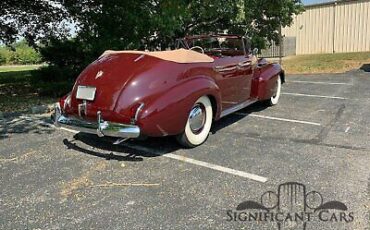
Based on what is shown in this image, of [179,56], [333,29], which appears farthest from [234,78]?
[333,29]

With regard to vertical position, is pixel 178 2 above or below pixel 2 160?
above

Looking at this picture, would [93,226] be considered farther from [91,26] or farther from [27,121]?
[91,26]

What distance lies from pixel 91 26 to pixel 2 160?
5660 millimetres

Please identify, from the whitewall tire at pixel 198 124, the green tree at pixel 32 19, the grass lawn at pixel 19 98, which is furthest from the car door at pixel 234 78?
the green tree at pixel 32 19

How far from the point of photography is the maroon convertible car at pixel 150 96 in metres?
4.58

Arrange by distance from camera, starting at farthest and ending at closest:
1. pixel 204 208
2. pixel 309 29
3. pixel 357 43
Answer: pixel 309 29
pixel 357 43
pixel 204 208

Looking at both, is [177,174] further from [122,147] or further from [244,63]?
[244,63]

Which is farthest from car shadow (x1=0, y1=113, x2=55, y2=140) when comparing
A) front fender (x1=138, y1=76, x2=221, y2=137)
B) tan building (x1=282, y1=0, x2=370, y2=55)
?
tan building (x1=282, y1=0, x2=370, y2=55)

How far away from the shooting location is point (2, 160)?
4.92m

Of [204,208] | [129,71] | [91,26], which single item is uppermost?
[91,26]

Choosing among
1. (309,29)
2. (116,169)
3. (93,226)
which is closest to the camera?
(93,226)

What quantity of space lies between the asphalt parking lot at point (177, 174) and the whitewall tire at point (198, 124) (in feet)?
0.47

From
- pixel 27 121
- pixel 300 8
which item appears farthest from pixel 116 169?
pixel 300 8

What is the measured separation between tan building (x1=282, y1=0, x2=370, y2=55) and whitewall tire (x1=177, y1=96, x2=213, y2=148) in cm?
2096
